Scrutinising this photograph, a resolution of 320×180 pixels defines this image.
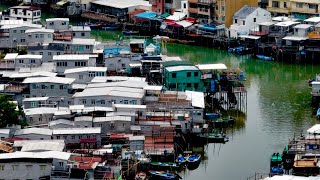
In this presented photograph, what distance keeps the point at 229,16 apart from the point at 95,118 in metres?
20.2

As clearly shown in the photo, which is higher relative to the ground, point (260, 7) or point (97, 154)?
point (260, 7)

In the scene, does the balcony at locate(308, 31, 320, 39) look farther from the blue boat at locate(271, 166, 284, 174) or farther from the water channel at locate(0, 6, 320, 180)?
the blue boat at locate(271, 166, 284, 174)

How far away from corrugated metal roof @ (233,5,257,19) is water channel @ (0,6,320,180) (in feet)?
8.24

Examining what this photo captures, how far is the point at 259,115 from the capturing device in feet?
128

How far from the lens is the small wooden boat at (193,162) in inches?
1310

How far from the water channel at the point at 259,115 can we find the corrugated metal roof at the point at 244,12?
251cm

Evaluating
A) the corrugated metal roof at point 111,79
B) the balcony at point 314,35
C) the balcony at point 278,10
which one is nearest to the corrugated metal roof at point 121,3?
the balcony at point 278,10

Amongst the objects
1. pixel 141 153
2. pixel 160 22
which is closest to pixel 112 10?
pixel 160 22

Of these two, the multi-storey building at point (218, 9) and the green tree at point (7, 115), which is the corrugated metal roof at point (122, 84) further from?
the multi-storey building at point (218, 9)

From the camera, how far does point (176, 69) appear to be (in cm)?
4038

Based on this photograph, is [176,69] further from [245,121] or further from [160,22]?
[160,22]

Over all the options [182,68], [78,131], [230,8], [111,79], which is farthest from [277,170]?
[230,8]

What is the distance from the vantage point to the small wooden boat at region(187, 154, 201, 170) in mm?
33281

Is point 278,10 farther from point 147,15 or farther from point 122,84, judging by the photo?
point 122,84
